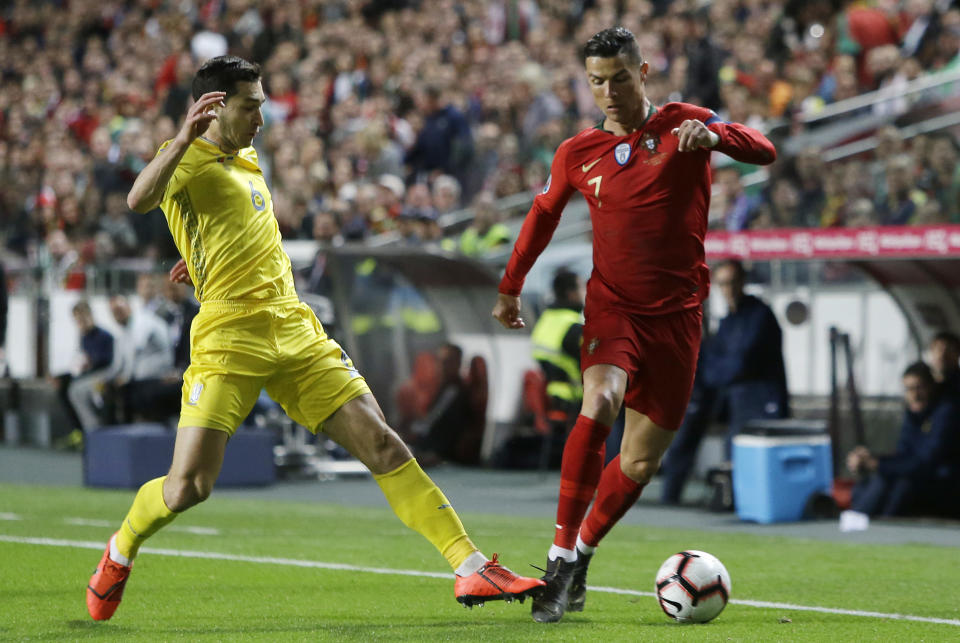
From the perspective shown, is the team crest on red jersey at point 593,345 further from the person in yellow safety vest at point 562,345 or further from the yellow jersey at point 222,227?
the person in yellow safety vest at point 562,345

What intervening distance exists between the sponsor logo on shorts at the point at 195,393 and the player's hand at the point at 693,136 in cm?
212

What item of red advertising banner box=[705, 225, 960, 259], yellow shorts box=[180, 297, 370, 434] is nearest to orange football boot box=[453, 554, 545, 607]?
yellow shorts box=[180, 297, 370, 434]

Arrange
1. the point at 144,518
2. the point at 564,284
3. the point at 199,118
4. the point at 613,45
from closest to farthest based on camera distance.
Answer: the point at 199,118 < the point at 144,518 < the point at 613,45 < the point at 564,284

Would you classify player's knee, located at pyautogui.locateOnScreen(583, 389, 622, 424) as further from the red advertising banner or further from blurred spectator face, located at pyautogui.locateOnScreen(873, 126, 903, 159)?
blurred spectator face, located at pyautogui.locateOnScreen(873, 126, 903, 159)

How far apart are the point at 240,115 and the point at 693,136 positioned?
1.79m

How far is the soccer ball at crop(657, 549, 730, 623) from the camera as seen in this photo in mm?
6410

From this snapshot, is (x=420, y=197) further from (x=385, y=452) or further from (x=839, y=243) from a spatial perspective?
(x=385, y=452)


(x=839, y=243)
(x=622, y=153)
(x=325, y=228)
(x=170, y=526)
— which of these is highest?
(x=325, y=228)

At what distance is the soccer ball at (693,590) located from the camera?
21.0 ft

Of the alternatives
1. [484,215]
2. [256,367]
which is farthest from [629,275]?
[484,215]

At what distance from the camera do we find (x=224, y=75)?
6.18m

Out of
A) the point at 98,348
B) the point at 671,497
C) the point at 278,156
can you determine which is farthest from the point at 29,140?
the point at 671,497

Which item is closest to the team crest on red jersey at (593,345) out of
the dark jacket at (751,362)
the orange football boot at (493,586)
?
the orange football boot at (493,586)

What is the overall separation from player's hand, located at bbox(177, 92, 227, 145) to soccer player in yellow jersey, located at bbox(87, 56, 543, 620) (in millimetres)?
282
